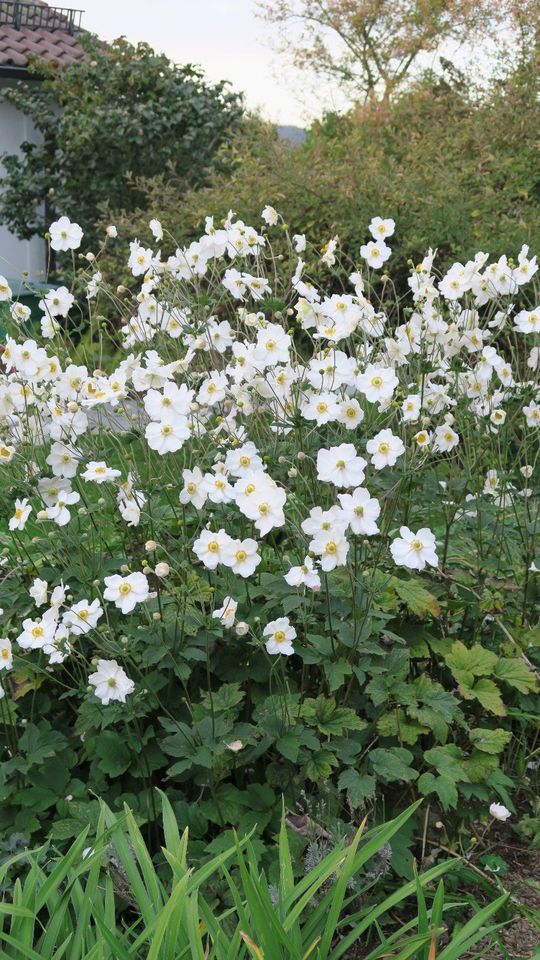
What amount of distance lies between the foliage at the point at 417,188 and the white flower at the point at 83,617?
4.37 metres

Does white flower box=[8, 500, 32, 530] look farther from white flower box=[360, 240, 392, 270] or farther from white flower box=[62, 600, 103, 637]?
white flower box=[360, 240, 392, 270]

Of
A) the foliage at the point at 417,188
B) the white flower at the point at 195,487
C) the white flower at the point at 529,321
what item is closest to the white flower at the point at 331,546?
the white flower at the point at 195,487

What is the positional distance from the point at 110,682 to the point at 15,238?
12.4m

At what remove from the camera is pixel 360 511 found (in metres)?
2.26

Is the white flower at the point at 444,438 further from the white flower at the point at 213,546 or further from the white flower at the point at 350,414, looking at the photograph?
the white flower at the point at 213,546

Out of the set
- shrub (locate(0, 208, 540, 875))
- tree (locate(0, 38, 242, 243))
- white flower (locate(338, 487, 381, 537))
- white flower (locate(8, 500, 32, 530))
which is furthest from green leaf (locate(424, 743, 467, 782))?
tree (locate(0, 38, 242, 243))

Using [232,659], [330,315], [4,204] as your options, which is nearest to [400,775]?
[232,659]

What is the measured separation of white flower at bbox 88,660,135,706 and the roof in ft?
39.0

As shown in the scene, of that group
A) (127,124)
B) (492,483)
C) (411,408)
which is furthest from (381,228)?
(127,124)

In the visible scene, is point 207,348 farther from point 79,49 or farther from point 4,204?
point 79,49

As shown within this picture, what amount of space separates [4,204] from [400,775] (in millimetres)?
11090

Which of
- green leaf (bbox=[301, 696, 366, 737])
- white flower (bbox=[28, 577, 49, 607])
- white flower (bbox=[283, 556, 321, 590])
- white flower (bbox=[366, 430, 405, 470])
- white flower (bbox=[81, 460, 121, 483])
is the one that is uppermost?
white flower (bbox=[366, 430, 405, 470])

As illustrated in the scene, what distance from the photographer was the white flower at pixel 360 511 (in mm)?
2256

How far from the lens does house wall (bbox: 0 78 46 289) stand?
1338cm
